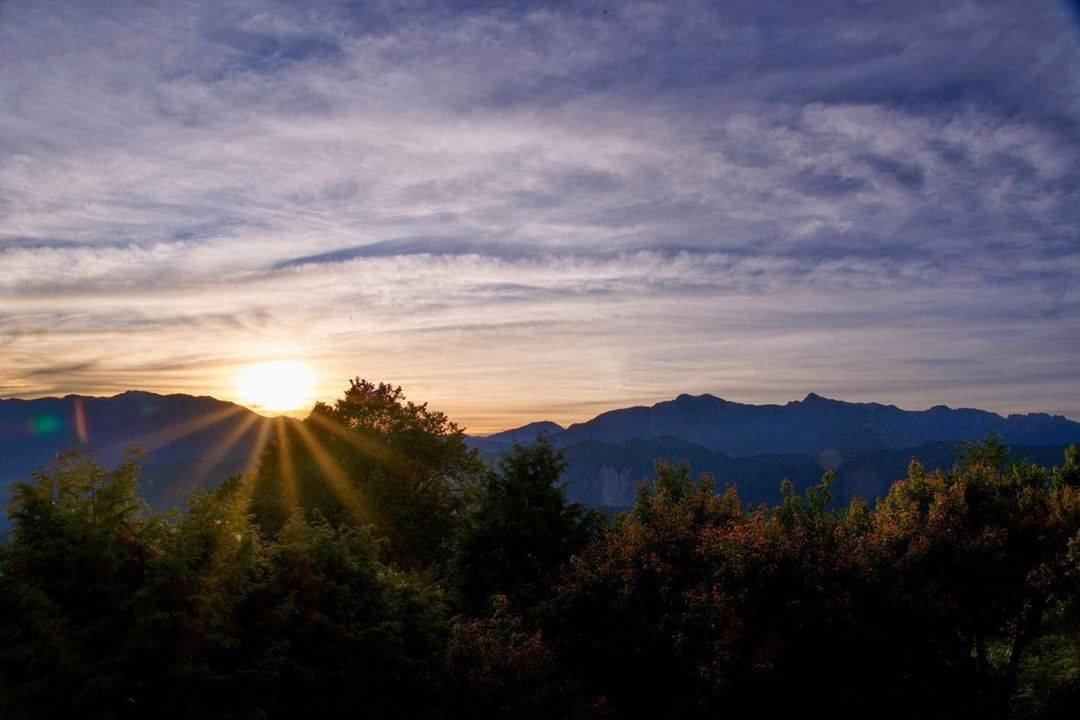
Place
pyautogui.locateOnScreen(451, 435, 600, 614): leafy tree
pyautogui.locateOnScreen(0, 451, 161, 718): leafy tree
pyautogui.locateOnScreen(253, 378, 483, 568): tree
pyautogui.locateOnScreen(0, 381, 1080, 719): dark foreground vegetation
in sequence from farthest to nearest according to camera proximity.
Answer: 1. pyautogui.locateOnScreen(253, 378, 483, 568): tree
2. pyautogui.locateOnScreen(451, 435, 600, 614): leafy tree
3. pyautogui.locateOnScreen(0, 381, 1080, 719): dark foreground vegetation
4. pyautogui.locateOnScreen(0, 451, 161, 718): leafy tree

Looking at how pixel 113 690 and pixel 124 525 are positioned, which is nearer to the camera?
pixel 113 690

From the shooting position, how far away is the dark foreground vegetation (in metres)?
14.3

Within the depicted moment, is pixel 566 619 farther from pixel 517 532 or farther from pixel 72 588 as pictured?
pixel 72 588

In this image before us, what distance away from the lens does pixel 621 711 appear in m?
17.5

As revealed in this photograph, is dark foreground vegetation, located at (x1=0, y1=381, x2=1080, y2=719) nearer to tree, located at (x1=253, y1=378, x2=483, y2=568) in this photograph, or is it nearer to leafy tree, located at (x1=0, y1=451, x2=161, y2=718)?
leafy tree, located at (x1=0, y1=451, x2=161, y2=718)

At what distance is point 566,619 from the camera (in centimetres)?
1941

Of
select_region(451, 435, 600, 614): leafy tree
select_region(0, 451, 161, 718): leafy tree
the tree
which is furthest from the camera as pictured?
the tree

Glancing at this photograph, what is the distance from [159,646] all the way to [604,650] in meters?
10.0

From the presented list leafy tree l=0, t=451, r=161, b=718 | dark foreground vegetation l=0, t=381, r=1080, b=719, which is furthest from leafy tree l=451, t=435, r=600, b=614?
leafy tree l=0, t=451, r=161, b=718

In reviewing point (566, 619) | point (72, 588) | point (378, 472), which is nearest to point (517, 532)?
point (566, 619)

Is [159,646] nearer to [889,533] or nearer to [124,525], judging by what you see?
[124,525]

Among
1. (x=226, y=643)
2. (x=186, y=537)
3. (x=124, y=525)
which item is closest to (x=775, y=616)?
(x=226, y=643)

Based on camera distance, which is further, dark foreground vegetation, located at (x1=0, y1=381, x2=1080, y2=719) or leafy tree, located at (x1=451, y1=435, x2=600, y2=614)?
leafy tree, located at (x1=451, y1=435, x2=600, y2=614)

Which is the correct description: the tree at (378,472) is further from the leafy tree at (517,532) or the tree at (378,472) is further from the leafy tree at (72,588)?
the leafy tree at (72,588)
